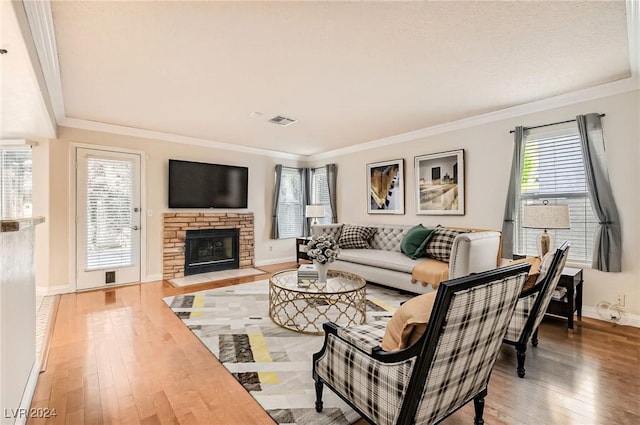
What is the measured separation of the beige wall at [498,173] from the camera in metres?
3.04

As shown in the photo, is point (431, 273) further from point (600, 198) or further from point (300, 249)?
point (300, 249)

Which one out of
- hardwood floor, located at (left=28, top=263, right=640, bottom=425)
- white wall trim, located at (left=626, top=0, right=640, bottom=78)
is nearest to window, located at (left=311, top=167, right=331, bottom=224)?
Result: hardwood floor, located at (left=28, top=263, right=640, bottom=425)

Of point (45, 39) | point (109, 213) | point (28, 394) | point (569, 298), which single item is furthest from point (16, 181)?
point (569, 298)

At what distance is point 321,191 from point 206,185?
2497 mm

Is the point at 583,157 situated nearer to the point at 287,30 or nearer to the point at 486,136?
the point at 486,136

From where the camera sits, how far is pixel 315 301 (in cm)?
360

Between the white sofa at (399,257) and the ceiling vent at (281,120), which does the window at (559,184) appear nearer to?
the white sofa at (399,257)

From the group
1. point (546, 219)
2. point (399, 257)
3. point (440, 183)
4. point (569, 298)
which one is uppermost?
point (440, 183)

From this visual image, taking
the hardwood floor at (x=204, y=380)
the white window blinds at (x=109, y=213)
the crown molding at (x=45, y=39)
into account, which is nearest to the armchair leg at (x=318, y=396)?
the hardwood floor at (x=204, y=380)

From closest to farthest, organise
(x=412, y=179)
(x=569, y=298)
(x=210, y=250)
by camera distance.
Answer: (x=569, y=298)
(x=412, y=179)
(x=210, y=250)

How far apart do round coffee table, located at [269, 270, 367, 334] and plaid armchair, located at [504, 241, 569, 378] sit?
4.20 feet

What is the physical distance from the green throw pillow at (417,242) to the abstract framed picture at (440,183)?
0.64m

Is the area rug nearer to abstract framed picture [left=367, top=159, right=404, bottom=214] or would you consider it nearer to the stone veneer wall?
the stone veneer wall

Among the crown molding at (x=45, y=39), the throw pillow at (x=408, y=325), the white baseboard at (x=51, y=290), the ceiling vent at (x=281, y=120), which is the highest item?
the ceiling vent at (x=281, y=120)
